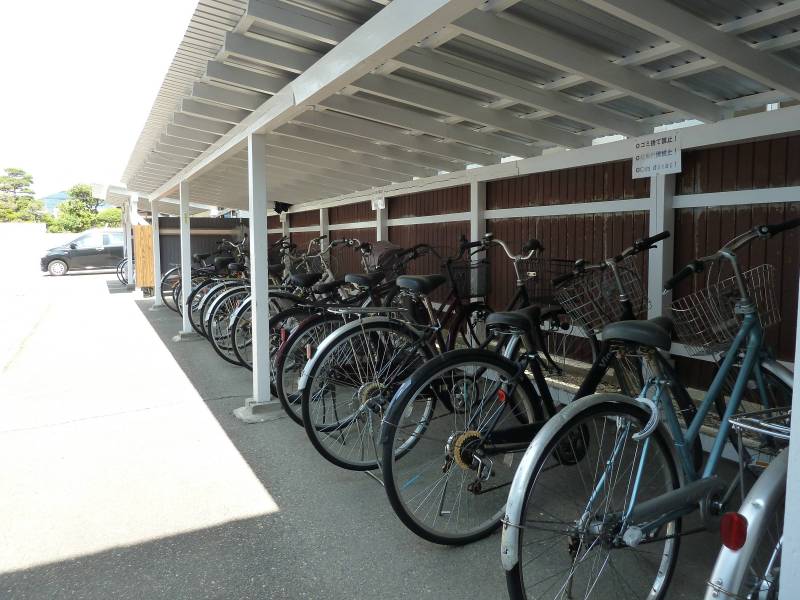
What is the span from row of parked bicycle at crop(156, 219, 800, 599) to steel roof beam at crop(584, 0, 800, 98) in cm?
81

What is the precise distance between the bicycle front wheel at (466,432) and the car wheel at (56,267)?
63.3 feet

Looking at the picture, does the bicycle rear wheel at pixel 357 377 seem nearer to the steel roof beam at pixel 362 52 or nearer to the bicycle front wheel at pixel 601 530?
the bicycle front wheel at pixel 601 530

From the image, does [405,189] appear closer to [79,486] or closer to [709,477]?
[79,486]

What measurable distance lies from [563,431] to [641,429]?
32 cm

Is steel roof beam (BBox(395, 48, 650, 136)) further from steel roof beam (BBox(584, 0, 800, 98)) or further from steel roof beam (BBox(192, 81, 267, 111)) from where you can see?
steel roof beam (BBox(192, 81, 267, 111))

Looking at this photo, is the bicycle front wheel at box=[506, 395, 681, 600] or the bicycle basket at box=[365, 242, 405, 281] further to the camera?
the bicycle basket at box=[365, 242, 405, 281]

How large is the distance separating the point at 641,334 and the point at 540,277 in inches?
83.7

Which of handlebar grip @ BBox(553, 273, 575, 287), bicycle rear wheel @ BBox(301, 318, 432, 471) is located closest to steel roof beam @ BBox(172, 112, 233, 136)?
bicycle rear wheel @ BBox(301, 318, 432, 471)

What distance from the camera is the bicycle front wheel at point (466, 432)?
7.64ft

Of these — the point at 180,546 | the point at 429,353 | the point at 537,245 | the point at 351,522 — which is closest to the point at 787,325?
the point at 537,245

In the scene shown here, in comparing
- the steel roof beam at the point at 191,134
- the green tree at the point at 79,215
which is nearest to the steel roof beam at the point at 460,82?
the steel roof beam at the point at 191,134

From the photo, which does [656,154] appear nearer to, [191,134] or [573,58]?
[573,58]

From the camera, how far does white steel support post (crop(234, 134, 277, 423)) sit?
402 centimetres

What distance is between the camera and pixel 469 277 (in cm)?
412
